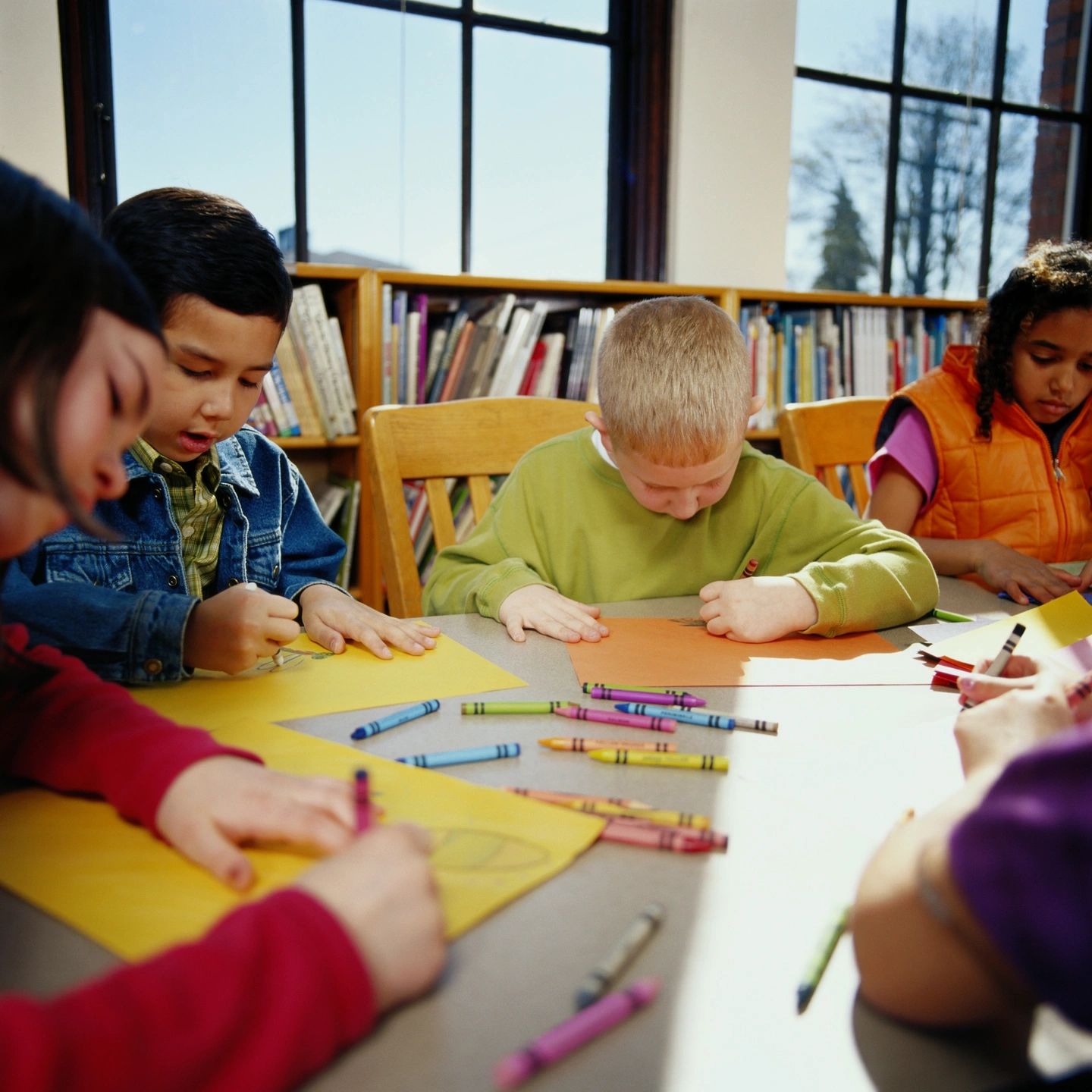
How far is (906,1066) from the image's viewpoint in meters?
0.41

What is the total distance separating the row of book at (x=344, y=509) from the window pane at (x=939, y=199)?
211 cm

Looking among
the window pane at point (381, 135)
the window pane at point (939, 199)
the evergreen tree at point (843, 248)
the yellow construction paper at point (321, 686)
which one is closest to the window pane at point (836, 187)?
the evergreen tree at point (843, 248)

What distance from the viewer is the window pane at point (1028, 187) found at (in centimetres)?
352

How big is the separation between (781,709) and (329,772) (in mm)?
396

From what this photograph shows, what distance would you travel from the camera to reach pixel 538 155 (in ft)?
9.09

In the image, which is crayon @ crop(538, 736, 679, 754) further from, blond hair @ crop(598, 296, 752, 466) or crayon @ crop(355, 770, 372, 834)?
blond hair @ crop(598, 296, 752, 466)

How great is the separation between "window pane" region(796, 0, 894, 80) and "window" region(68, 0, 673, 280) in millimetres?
630

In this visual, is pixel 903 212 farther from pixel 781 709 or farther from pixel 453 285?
pixel 781 709

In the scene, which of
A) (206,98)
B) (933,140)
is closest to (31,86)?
(206,98)

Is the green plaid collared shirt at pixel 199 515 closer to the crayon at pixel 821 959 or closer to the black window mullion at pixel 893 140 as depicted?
the crayon at pixel 821 959

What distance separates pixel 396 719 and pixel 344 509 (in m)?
1.78

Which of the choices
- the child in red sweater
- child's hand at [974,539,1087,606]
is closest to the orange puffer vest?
child's hand at [974,539,1087,606]

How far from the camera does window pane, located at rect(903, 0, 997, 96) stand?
3264 mm

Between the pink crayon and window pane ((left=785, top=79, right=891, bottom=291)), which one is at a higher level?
window pane ((left=785, top=79, right=891, bottom=291))
